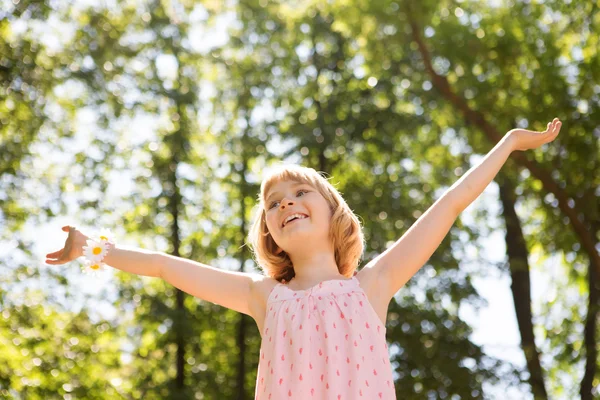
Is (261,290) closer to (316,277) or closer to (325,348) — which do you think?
(316,277)

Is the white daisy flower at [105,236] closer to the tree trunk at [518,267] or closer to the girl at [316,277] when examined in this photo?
the girl at [316,277]

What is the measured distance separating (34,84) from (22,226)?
1728mm

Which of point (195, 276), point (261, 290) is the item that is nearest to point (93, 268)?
point (195, 276)

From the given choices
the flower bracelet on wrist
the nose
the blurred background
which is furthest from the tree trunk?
the flower bracelet on wrist

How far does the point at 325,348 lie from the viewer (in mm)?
2541

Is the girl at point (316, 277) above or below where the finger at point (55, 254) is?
above

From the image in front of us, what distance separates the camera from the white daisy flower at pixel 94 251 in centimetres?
281

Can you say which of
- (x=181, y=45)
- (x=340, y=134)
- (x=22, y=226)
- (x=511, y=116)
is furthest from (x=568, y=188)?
(x=22, y=226)

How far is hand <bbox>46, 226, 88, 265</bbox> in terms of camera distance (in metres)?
2.83

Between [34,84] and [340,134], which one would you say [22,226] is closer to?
[34,84]

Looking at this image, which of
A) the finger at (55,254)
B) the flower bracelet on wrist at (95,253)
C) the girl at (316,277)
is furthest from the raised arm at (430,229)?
the finger at (55,254)

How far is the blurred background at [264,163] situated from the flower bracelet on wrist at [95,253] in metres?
6.31

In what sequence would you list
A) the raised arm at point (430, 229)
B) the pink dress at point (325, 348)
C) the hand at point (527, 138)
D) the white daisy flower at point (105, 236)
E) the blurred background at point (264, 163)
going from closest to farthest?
1. the pink dress at point (325, 348)
2. the raised arm at point (430, 229)
3. the hand at point (527, 138)
4. the white daisy flower at point (105, 236)
5. the blurred background at point (264, 163)

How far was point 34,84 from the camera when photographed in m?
10.4
